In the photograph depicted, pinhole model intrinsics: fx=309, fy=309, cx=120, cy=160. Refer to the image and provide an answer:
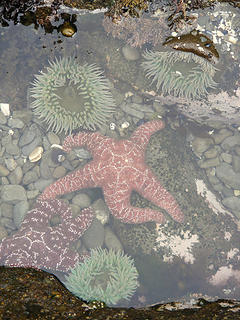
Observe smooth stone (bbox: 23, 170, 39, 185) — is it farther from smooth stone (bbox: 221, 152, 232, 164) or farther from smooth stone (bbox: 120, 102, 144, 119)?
smooth stone (bbox: 221, 152, 232, 164)

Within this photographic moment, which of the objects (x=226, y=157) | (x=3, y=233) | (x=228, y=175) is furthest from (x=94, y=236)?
(x=226, y=157)

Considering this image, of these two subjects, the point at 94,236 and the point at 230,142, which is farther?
the point at 230,142

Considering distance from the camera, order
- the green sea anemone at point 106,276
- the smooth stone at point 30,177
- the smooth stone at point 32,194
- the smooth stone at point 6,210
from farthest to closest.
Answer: the smooth stone at point 30,177, the smooth stone at point 32,194, the smooth stone at point 6,210, the green sea anemone at point 106,276

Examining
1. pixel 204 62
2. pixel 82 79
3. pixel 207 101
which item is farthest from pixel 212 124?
pixel 82 79

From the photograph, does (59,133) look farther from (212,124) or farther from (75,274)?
(212,124)

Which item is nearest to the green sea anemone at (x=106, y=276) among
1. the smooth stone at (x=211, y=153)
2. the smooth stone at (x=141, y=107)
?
the smooth stone at (x=211, y=153)

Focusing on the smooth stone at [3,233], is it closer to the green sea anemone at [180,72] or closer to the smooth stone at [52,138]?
the smooth stone at [52,138]

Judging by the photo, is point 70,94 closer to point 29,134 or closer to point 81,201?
point 29,134
